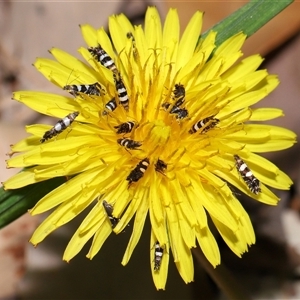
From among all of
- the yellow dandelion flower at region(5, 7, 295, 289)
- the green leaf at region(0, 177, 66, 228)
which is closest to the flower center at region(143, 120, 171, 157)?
the yellow dandelion flower at region(5, 7, 295, 289)

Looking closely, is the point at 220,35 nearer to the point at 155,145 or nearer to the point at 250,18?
the point at 250,18

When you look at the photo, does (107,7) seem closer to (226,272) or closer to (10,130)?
(10,130)

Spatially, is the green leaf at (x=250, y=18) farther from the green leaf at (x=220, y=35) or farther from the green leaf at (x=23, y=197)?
the green leaf at (x=23, y=197)

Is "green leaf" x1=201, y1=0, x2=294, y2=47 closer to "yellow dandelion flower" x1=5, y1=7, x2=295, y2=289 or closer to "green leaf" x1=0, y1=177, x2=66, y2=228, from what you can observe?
"yellow dandelion flower" x1=5, y1=7, x2=295, y2=289

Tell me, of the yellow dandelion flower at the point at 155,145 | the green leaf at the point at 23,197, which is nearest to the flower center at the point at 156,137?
the yellow dandelion flower at the point at 155,145

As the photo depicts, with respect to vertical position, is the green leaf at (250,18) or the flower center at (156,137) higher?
the green leaf at (250,18)
